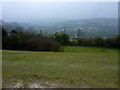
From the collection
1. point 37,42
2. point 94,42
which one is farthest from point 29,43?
point 94,42

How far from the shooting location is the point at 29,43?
5.72 m

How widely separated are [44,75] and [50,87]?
0.47 metres

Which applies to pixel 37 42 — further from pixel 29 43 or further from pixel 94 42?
pixel 94 42

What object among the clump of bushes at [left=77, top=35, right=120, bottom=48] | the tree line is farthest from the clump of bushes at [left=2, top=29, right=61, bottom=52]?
the clump of bushes at [left=77, top=35, right=120, bottom=48]

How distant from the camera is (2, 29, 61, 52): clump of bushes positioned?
17.2 feet

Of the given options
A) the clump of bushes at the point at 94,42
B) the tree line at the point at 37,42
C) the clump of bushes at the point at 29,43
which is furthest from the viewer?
the clump of bushes at the point at 29,43

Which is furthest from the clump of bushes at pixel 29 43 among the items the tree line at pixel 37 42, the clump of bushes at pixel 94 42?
the clump of bushes at pixel 94 42

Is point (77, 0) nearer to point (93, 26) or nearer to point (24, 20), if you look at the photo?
point (93, 26)

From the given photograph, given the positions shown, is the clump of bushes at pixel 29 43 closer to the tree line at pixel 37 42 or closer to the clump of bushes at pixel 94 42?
→ the tree line at pixel 37 42

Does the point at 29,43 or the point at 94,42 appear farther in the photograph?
the point at 29,43

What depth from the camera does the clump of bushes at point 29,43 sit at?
5.25m

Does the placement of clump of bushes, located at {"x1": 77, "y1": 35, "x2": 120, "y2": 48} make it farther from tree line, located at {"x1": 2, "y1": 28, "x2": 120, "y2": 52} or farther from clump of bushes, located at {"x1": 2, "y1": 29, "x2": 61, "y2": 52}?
clump of bushes, located at {"x1": 2, "y1": 29, "x2": 61, "y2": 52}

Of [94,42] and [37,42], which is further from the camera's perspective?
[37,42]

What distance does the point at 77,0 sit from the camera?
3154 mm
